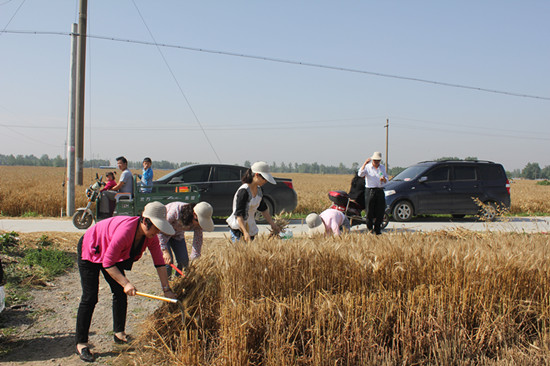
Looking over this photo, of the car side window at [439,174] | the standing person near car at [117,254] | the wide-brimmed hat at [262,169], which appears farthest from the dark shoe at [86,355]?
the car side window at [439,174]

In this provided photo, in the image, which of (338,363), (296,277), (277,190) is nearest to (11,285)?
(296,277)

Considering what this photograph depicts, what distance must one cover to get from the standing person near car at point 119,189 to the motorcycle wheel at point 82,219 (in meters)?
0.87

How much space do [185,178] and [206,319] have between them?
8.23m

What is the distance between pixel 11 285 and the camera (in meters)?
5.68

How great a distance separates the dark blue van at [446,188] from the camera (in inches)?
539

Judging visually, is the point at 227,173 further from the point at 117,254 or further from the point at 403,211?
the point at 117,254

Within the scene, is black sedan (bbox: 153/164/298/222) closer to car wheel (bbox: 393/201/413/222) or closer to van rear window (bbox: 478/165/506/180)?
car wheel (bbox: 393/201/413/222)

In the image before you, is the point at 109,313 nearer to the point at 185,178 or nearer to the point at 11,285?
the point at 11,285

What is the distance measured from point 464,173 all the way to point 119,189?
Result: 1068 cm

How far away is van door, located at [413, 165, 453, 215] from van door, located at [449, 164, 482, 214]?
0.25 meters

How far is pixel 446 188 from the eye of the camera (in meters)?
14.0

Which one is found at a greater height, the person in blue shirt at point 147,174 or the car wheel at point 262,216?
the person in blue shirt at point 147,174

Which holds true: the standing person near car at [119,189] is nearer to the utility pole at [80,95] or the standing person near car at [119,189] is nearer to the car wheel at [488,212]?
the utility pole at [80,95]

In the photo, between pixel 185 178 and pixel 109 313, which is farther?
pixel 185 178
